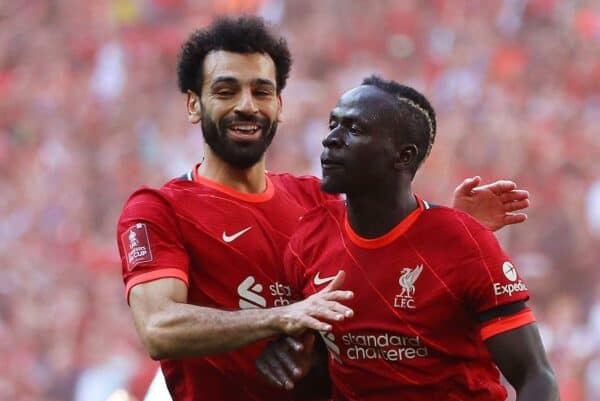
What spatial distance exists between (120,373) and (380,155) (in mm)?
5981

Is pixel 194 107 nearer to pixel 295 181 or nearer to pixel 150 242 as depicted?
pixel 295 181

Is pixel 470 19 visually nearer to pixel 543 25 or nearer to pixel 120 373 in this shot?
pixel 543 25

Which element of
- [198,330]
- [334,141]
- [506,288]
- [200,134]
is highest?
[200,134]

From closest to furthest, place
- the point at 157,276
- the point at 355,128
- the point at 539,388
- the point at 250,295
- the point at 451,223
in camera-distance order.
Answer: the point at 539,388, the point at 451,223, the point at 355,128, the point at 157,276, the point at 250,295

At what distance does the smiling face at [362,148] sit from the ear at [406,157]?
11mm

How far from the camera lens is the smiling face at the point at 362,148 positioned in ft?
13.9

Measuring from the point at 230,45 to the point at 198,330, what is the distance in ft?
4.29

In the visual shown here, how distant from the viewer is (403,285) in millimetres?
4133

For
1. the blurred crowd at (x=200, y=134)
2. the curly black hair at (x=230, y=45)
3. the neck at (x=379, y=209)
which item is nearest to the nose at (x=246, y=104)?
the curly black hair at (x=230, y=45)

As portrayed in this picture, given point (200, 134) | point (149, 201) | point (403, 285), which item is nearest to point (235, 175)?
point (149, 201)

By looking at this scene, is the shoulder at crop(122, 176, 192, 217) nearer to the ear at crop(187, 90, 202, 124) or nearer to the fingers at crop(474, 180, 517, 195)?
the ear at crop(187, 90, 202, 124)

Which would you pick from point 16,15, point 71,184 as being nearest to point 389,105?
point 71,184

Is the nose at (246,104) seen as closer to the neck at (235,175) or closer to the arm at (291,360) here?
the neck at (235,175)

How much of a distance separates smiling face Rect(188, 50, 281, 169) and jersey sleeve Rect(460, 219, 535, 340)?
1238 millimetres
